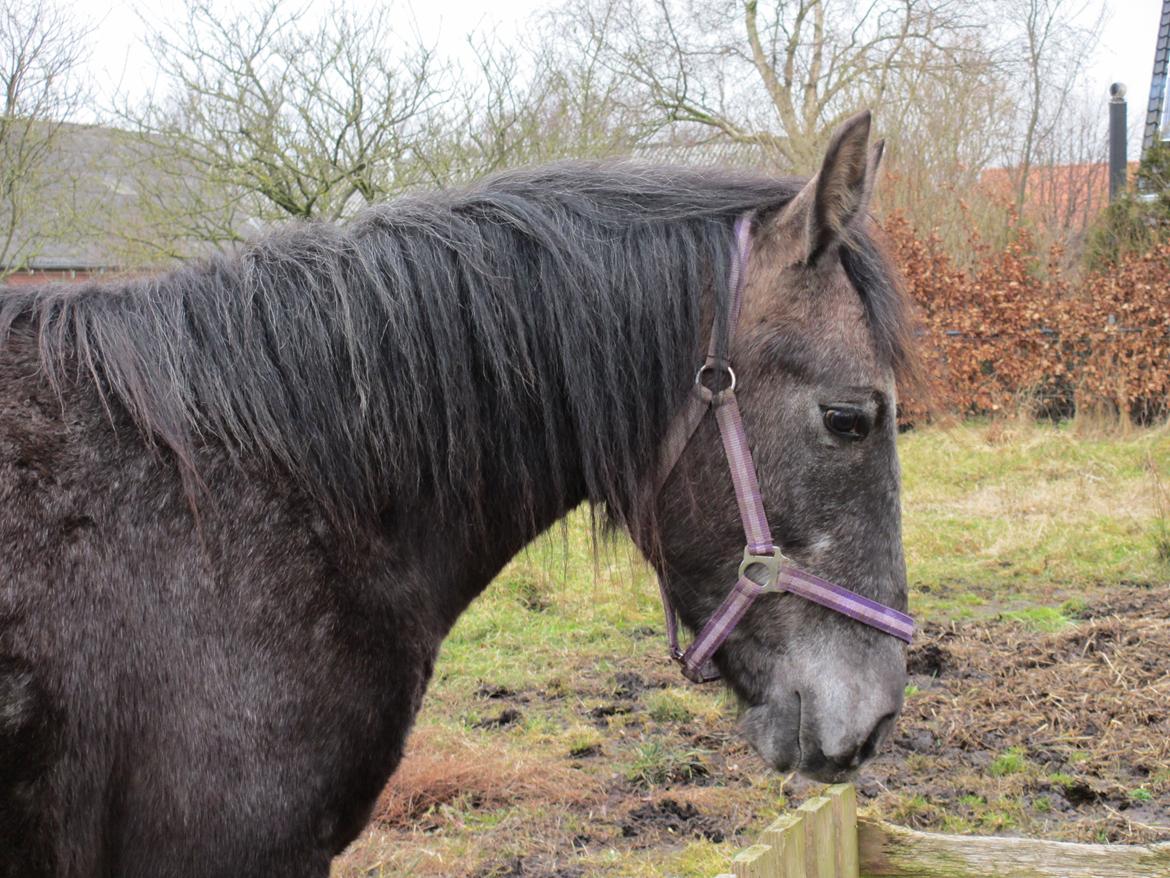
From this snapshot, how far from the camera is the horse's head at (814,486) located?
2.08m

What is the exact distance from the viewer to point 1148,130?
20047mm

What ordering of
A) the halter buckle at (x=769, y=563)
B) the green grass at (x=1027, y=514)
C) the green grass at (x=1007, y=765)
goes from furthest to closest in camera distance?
the green grass at (x=1027, y=514)
the green grass at (x=1007, y=765)
the halter buckle at (x=769, y=563)

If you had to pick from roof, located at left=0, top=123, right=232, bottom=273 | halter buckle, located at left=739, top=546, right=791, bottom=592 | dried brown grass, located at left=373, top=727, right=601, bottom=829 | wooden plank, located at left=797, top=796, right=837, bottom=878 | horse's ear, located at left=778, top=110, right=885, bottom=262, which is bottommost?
dried brown grass, located at left=373, top=727, right=601, bottom=829

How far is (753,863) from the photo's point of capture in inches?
85.9

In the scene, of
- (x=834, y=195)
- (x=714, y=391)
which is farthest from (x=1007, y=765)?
(x=834, y=195)

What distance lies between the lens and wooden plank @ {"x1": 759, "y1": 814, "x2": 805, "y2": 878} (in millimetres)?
2311

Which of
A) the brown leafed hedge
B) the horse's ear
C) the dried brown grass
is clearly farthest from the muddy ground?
the brown leafed hedge

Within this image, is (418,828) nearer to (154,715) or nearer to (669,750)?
(669,750)

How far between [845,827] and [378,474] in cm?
156

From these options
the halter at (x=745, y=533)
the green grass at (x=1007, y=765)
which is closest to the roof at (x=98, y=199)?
the green grass at (x=1007, y=765)

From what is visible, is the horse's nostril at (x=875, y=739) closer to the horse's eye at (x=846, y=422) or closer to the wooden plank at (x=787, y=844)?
the wooden plank at (x=787, y=844)

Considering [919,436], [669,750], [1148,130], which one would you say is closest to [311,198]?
[669,750]

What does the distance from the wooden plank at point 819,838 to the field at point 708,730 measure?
0.34m

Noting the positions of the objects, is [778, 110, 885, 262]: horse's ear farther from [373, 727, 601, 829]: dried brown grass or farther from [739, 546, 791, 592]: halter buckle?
[373, 727, 601, 829]: dried brown grass
